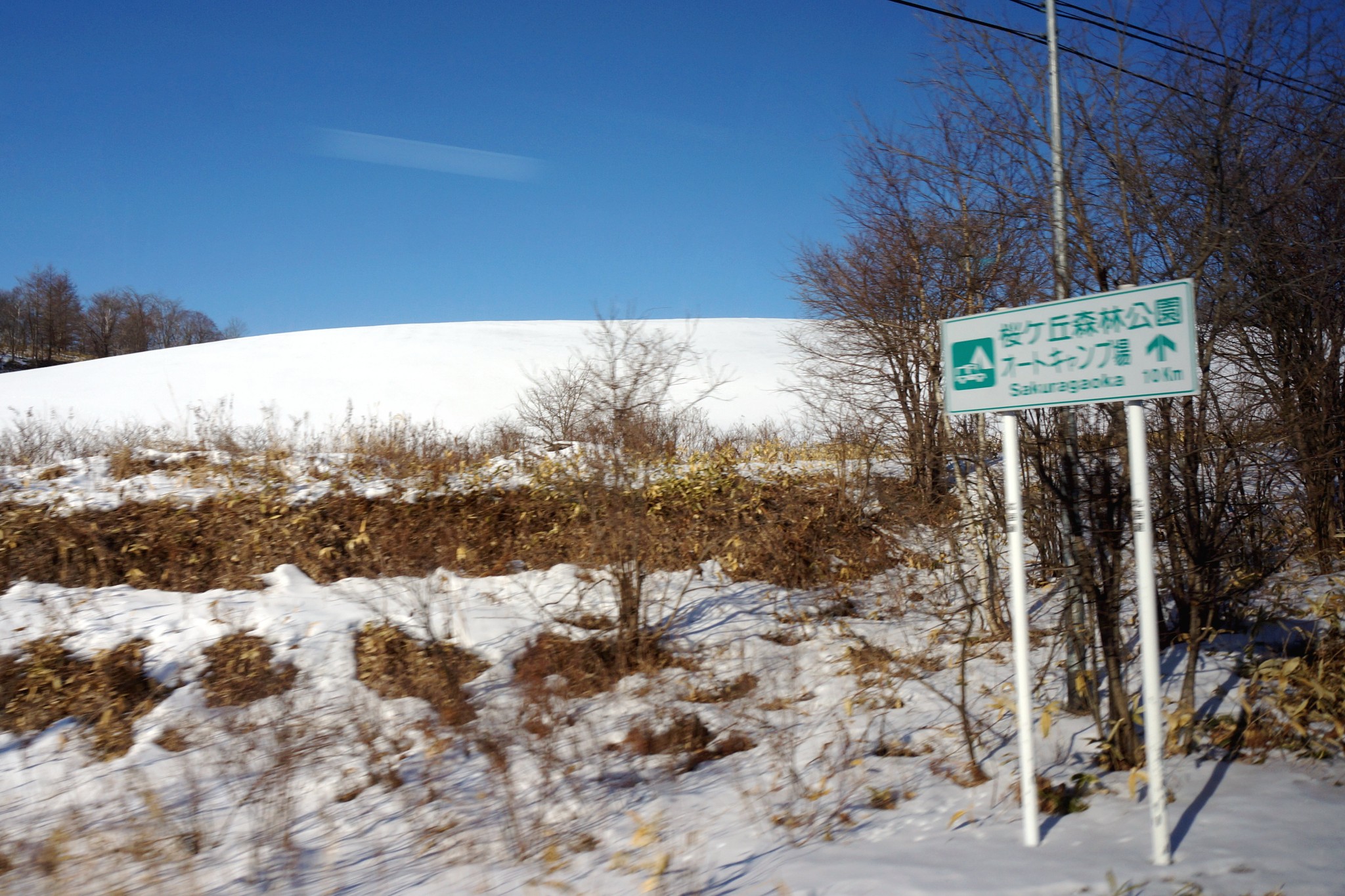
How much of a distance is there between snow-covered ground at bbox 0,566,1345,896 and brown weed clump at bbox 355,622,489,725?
0.12m

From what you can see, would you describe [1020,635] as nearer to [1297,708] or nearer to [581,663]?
[1297,708]

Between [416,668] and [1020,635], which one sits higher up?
[1020,635]

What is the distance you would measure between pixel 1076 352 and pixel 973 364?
0.46 metres

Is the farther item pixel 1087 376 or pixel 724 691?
pixel 724 691

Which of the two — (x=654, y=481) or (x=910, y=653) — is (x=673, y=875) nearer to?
(x=910, y=653)

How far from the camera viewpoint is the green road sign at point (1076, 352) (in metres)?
3.25

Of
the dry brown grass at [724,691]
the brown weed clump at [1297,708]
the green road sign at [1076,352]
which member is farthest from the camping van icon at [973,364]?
the dry brown grass at [724,691]

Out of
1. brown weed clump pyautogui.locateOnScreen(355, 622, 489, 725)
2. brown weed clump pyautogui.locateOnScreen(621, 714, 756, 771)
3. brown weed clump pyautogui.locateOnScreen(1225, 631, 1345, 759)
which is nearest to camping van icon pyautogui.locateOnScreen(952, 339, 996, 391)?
brown weed clump pyautogui.locateOnScreen(1225, 631, 1345, 759)

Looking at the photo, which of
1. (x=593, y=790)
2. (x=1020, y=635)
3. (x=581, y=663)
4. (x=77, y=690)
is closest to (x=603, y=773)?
(x=593, y=790)

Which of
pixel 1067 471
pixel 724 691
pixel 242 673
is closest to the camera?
pixel 1067 471

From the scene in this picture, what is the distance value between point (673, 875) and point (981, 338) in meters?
2.83

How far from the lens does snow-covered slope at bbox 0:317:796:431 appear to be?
22.8 meters

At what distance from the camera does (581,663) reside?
6.67 meters

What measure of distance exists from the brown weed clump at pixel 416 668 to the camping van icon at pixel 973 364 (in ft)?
13.4
